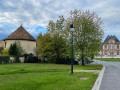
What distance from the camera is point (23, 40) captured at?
44.4m

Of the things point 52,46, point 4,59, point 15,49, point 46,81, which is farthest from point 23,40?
point 46,81

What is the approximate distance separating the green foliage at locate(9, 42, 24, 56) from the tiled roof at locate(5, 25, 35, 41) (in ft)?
7.45

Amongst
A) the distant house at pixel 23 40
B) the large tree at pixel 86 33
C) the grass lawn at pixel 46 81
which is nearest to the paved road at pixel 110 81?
the grass lawn at pixel 46 81

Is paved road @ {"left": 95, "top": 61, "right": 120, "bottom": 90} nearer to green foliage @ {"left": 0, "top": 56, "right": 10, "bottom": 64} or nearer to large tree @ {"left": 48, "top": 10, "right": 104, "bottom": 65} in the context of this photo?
large tree @ {"left": 48, "top": 10, "right": 104, "bottom": 65}

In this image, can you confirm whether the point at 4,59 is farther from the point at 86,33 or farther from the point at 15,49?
the point at 86,33

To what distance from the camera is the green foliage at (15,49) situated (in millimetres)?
40222

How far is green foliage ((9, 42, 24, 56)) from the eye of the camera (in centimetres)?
4022

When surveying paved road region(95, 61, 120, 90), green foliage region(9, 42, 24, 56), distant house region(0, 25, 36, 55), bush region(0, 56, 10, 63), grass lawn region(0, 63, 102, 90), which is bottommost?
paved road region(95, 61, 120, 90)

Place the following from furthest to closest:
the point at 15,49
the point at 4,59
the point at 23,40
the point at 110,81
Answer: the point at 23,40, the point at 15,49, the point at 4,59, the point at 110,81

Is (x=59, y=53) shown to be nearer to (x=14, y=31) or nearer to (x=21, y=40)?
(x=21, y=40)

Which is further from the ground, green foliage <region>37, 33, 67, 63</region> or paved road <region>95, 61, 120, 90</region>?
green foliage <region>37, 33, 67, 63</region>

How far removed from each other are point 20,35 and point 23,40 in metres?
2.02

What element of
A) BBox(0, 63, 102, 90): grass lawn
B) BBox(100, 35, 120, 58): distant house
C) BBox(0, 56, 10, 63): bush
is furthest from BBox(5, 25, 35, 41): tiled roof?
BBox(100, 35, 120, 58): distant house

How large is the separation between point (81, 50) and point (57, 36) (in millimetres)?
11763
